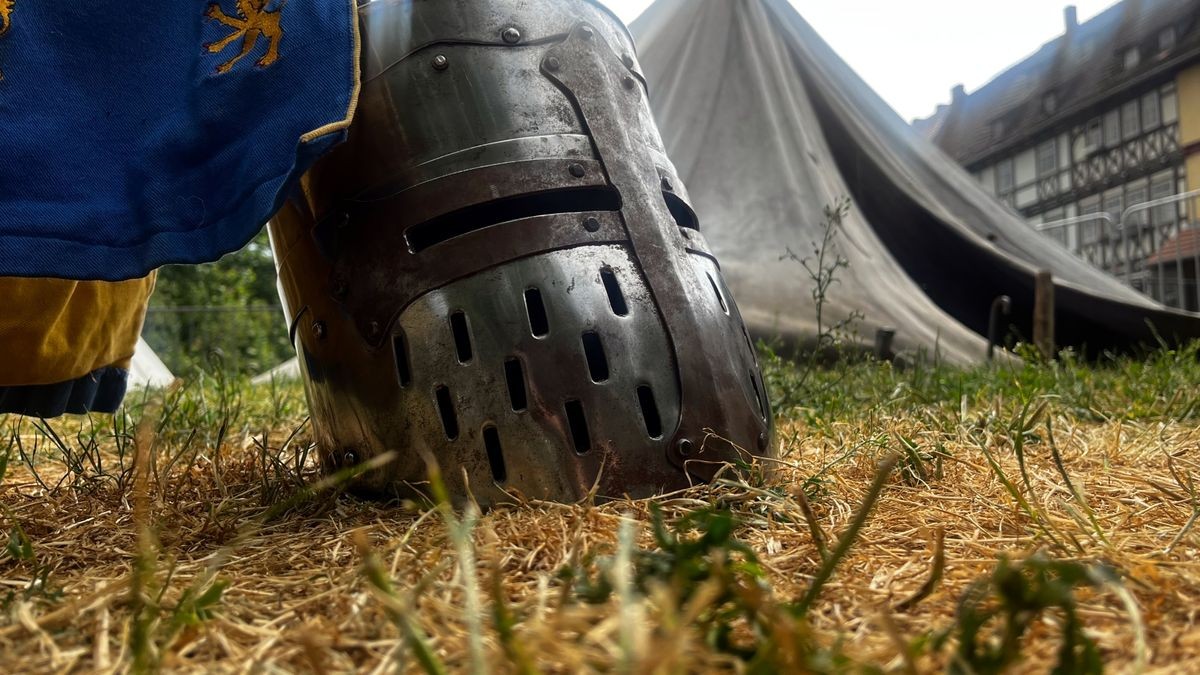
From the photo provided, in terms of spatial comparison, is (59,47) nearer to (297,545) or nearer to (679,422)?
(297,545)

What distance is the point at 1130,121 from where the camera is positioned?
15906 mm

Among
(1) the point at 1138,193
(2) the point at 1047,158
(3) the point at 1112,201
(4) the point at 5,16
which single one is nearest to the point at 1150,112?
(1) the point at 1138,193

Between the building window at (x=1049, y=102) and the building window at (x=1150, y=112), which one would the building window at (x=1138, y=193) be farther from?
the building window at (x=1049, y=102)

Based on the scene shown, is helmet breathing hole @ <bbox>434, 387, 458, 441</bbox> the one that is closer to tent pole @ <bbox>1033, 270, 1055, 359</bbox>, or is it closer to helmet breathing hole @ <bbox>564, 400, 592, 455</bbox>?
helmet breathing hole @ <bbox>564, 400, 592, 455</bbox>

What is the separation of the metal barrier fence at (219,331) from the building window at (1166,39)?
47.0ft

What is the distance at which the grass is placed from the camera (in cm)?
60

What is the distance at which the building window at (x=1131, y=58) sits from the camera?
15.7 m

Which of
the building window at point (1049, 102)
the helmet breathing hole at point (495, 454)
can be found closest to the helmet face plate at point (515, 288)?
the helmet breathing hole at point (495, 454)

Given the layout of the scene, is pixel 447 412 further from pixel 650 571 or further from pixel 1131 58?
pixel 1131 58

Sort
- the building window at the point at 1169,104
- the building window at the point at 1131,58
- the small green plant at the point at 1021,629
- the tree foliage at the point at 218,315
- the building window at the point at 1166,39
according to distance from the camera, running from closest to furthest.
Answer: the small green plant at the point at 1021,629
the tree foliage at the point at 218,315
the building window at the point at 1169,104
the building window at the point at 1166,39
the building window at the point at 1131,58

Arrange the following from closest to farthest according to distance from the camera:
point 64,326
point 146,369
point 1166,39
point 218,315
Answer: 1. point 64,326
2. point 146,369
3. point 218,315
4. point 1166,39

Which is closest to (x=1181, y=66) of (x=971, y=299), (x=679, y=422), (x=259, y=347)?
(x=971, y=299)

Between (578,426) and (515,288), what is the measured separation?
0.64 ft

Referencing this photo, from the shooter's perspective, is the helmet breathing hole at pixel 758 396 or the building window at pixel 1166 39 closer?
the helmet breathing hole at pixel 758 396
